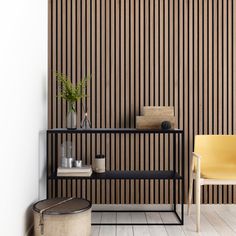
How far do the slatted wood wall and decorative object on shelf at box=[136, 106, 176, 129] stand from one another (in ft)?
1.17

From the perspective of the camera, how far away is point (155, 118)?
353 centimetres

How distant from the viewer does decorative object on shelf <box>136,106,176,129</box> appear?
11.6 feet

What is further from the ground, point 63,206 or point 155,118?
point 155,118

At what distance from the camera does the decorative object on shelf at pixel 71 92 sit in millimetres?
3488

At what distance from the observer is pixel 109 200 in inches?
153

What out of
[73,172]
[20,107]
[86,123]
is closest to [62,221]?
[73,172]

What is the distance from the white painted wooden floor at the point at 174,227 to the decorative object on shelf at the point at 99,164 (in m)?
0.47

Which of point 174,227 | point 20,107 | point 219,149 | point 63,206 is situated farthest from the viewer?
point 219,149

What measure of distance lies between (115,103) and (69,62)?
630mm

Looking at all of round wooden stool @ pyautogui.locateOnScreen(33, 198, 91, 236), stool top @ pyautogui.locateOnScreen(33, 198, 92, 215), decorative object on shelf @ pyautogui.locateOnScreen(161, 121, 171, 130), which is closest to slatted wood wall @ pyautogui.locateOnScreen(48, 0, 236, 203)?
decorative object on shelf @ pyautogui.locateOnScreen(161, 121, 171, 130)

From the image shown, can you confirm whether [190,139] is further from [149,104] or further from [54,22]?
[54,22]

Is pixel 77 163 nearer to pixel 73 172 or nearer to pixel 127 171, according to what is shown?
pixel 73 172

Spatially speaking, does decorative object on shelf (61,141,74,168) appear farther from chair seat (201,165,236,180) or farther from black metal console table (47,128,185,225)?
chair seat (201,165,236,180)

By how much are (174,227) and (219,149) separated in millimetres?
903
